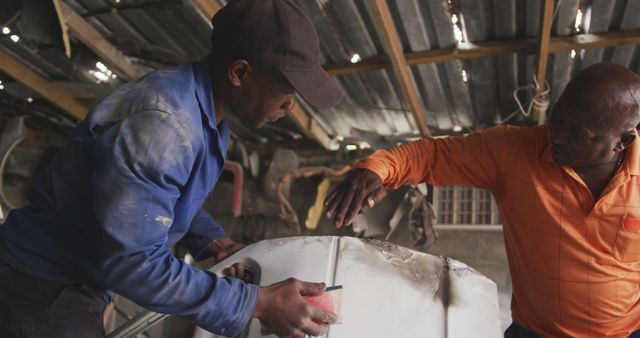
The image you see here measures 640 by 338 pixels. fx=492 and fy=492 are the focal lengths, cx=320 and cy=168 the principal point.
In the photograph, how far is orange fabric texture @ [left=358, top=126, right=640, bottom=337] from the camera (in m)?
1.72

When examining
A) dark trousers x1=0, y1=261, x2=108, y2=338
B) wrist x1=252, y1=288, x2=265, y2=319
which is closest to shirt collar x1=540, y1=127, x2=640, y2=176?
wrist x1=252, y1=288, x2=265, y2=319

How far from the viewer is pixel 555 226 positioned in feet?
5.75

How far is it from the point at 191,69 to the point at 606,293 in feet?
5.21

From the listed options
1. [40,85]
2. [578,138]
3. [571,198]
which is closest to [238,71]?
[578,138]

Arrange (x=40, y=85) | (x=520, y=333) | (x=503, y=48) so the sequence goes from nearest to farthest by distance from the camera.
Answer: (x=520, y=333) < (x=503, y=48) < (x=40, y=85)

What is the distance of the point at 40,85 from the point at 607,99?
409 centimetres

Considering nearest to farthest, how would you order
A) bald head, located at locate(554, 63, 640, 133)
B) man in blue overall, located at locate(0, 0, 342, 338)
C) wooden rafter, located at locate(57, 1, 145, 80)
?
man in blue overall, located at locate(0, 0, 342, 338), bald head, located at locate(554, 63, 640, 133), wooden rafter, located at locate(57, 1, 145, 80)

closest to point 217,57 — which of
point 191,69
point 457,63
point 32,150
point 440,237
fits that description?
point 191,69

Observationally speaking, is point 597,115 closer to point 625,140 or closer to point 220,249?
point 625,140

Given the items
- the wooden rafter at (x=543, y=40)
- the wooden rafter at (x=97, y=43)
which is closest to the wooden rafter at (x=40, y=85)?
the wooden rafter at (x=97, y=43)

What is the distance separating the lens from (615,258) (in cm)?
173

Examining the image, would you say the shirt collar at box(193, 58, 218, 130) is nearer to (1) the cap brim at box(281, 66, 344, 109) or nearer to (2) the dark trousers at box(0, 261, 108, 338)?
(1) the cap brim at box(281, 66, 344, 109)

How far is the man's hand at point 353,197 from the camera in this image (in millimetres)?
1688

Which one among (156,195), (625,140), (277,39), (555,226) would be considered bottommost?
(555,226)
